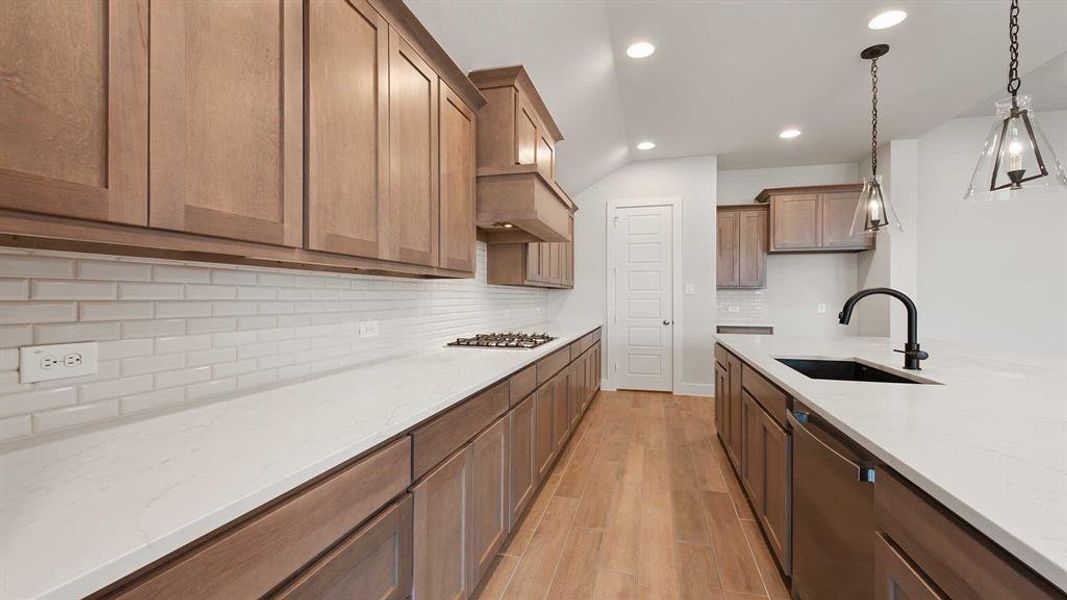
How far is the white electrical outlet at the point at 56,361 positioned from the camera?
0.87 metres

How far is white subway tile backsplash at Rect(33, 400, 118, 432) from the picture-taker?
89 cm

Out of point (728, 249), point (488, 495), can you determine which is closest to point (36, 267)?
point (488, 495)

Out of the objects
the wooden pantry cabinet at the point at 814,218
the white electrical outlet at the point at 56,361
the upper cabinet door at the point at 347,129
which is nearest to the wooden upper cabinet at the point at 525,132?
the upper cabinet door at the point at 347,129

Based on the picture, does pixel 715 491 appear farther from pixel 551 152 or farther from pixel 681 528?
pixel 551 152

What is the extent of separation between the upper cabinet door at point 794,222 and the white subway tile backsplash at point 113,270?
18.4 feet

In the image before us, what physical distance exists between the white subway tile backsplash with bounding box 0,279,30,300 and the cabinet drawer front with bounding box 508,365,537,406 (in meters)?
1.43

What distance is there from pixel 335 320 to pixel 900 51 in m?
4.09

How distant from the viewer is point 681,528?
218 cm

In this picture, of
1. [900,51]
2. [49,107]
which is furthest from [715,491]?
[900,51]

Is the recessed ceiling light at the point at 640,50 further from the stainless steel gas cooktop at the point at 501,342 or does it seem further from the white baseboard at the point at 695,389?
the white baseboard at the point at 695,389

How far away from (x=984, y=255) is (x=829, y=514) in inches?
204

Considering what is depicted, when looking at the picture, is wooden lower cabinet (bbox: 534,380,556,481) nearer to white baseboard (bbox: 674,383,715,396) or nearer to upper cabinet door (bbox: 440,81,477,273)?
upper cabinet door (bbox: 440,81,477,273)

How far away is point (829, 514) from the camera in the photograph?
4.06 ft

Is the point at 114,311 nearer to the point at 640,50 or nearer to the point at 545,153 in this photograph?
the point at 545,153
